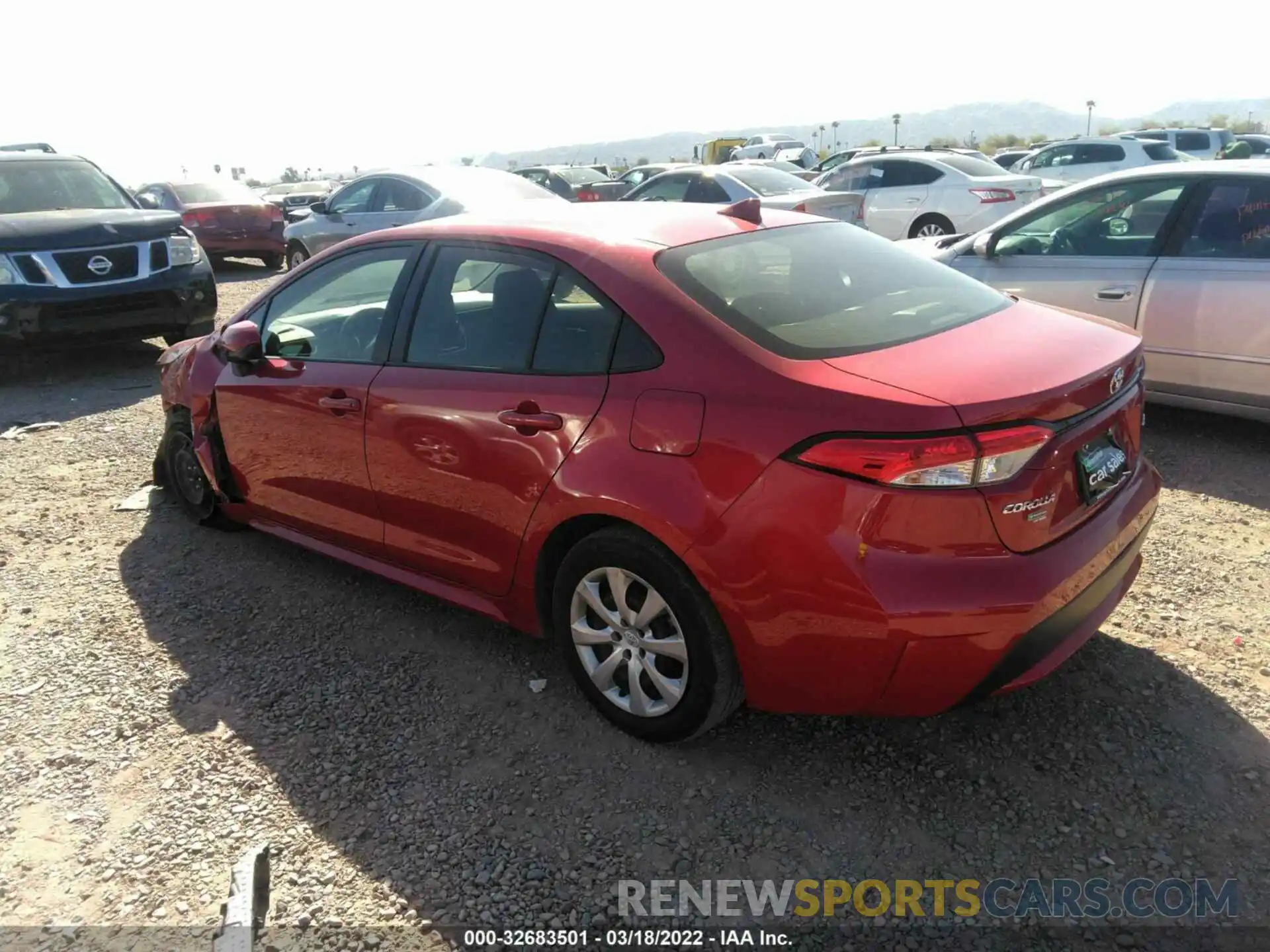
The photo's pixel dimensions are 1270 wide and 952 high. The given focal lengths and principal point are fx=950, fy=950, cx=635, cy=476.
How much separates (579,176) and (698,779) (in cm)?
2076

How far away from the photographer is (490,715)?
10.6 ft

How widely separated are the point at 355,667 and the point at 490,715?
2.13 ft

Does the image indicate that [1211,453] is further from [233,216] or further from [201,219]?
[201,219]

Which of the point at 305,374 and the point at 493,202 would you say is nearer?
the point at 305,374

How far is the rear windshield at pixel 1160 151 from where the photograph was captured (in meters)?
18.1

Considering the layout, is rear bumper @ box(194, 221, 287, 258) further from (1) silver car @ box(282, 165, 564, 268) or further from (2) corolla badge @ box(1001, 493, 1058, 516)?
(2) corolla badge @ box(1001, 493, 1058, 516)

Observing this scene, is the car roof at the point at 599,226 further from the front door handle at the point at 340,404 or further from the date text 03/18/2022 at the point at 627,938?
the date text 03/18/2022 at the point at 627,938

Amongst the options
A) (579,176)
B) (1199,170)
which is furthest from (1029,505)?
(579,176)

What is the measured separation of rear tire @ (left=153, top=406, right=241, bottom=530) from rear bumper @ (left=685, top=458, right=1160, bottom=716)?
10.3ft

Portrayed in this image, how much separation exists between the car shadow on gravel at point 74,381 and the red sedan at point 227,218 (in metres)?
4.86

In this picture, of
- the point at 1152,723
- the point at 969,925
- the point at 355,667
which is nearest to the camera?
the point at 969,925

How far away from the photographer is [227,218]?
1423cm

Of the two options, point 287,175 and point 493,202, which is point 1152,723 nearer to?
point 493,202

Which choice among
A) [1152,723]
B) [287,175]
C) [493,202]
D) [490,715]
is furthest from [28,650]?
[287,175]
